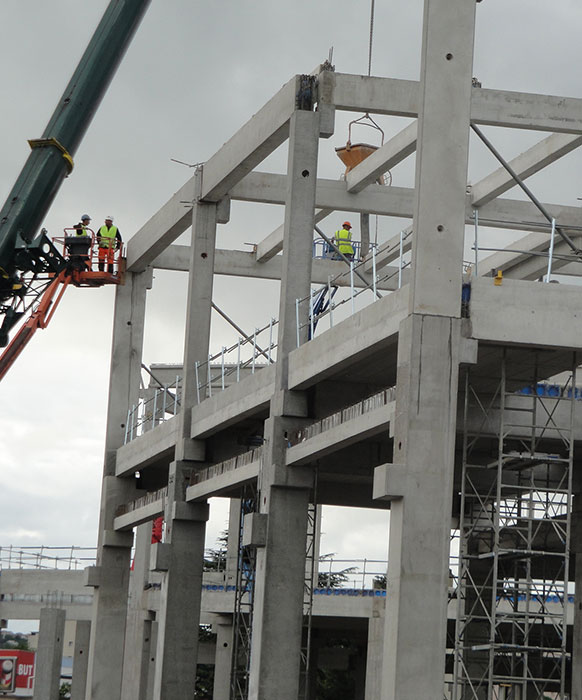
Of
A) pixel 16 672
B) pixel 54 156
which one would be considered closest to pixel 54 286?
pixel 54 156

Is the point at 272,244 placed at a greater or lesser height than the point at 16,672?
greater

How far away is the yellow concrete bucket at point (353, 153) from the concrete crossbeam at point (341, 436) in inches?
473

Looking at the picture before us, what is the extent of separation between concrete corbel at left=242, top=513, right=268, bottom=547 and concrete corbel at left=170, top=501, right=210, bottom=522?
718 cm

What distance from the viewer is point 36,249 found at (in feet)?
112

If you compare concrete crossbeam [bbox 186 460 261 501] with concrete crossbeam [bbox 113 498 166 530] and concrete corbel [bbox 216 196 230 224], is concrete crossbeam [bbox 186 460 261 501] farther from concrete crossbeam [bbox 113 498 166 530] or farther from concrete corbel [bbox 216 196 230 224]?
concrete corbel [bbox 216 196 230 224]

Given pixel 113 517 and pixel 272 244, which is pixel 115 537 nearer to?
pixel 113 517

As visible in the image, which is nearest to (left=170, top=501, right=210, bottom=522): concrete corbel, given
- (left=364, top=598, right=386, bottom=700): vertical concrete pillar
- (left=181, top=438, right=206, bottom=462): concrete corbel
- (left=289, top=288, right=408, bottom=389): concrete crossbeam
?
(left=181, top=438, right=206, bottom=462): concrete corbel

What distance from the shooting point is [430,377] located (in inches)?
881

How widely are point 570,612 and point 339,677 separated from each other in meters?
A: 22.6

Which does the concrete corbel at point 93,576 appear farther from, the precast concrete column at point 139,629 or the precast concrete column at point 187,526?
the precast concrete column at point 187,526

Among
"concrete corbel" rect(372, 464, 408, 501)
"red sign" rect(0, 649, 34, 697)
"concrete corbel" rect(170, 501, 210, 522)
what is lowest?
"red sign" rect(0, 649, 34, 697)

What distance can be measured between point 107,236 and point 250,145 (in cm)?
1111

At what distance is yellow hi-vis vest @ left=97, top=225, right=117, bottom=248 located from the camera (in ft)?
137

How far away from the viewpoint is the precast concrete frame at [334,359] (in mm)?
22281
